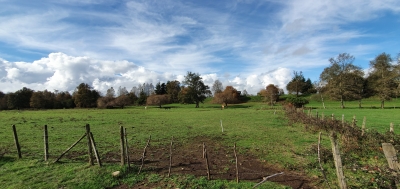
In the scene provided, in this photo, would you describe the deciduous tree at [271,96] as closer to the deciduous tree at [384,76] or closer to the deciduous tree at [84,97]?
the deciduous tree at [384,76]

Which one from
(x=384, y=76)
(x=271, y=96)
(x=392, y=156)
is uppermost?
(x=384, y=76)

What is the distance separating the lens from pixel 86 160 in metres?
11.9

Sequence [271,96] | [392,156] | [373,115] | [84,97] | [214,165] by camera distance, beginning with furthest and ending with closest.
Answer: [84,97] → [271,96] → [373,115] → [214,165] → [392,156]

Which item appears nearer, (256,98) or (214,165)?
(214,165)

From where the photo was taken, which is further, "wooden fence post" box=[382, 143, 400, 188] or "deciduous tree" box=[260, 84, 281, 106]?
"deciduous tree" box=[260, 84, 281, 106]

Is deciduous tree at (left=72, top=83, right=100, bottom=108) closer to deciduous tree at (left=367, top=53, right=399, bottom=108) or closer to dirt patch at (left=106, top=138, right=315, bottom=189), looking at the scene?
dirt patch at (left=106, top=138, right=315, bottom=189)

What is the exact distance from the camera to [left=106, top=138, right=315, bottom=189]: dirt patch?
370 inches

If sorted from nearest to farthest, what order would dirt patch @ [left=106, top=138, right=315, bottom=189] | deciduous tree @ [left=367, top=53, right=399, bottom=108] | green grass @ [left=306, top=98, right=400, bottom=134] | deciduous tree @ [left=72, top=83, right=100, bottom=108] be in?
1. dirt patch @ [left=106, top=138, right=315, bottom=189]
2. green grass @ [left=306, top=98, right=400, bottom=134]
3. deciduous tree @ [left=367, top=53, right=399, bottom=108]
4. deciduous tree @ [left=72, top=83, right=100, bottom=108]

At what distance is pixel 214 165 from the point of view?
1109 cm

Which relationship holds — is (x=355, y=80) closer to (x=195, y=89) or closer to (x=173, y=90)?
(x=195, y=89)

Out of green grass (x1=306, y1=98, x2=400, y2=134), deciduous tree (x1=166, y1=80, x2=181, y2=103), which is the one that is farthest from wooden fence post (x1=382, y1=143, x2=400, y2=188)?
deciduous tree (x1=166, y1=80, x2=181, y2=103)

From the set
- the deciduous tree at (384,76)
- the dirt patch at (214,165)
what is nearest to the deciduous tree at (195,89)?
the deciduous tree at (384,76)

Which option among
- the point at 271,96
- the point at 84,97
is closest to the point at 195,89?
the point at 271,96

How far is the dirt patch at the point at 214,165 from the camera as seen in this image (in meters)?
9.40
